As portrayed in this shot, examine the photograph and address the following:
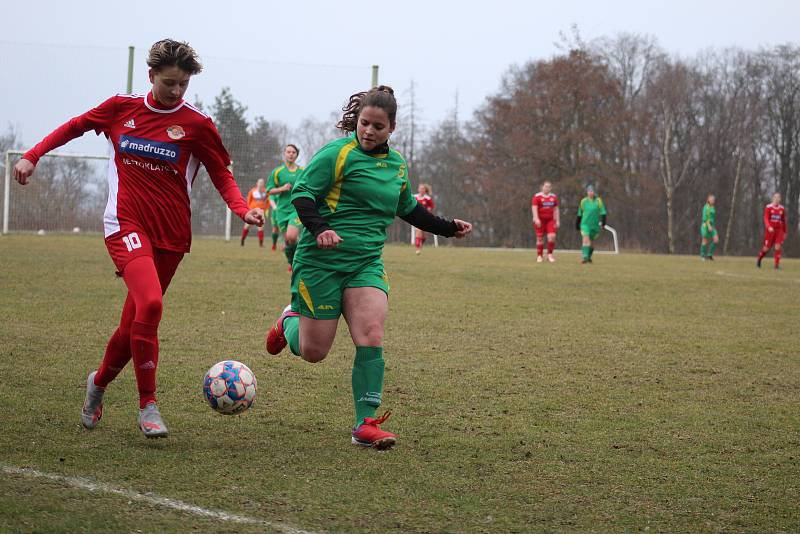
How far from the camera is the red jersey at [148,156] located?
4730 mm

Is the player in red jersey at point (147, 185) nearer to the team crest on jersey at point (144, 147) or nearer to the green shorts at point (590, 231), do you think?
the team crest on jersey at point (144, 147)

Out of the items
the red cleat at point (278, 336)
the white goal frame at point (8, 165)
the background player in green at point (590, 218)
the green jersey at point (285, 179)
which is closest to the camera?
the red cleat at point (278, 336)

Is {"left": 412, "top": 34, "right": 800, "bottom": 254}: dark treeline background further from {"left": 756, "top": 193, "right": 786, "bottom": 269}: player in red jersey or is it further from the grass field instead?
the grass field

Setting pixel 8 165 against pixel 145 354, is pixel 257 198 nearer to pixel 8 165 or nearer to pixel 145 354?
pixel 8 165

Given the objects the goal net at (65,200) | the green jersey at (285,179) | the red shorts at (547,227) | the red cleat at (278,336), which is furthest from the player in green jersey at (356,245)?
the goal net at (65,200)

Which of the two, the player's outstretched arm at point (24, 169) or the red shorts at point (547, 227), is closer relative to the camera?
the player's outstretched arm at point (24, 169)

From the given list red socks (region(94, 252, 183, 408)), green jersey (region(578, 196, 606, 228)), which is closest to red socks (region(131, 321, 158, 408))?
red socks (region(94, 252, 183, 408))

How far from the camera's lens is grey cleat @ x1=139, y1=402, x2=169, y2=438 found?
4.48m

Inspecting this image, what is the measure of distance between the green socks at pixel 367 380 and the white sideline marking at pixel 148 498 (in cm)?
131

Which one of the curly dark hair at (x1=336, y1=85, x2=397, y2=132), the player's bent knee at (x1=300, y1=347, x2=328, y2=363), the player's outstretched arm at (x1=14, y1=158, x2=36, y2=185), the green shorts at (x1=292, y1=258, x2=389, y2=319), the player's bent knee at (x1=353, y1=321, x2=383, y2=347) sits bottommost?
the player's bent knee at (x1=300, y1=347, x2=328, y2=363)

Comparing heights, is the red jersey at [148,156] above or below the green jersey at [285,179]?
below

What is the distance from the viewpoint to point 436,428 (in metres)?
5.07

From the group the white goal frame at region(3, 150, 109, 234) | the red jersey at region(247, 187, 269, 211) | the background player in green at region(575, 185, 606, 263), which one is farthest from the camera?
the red jersey at region(247, 187, 269, 211)

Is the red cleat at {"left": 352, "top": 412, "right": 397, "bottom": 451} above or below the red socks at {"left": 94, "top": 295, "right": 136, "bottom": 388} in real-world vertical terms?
below
